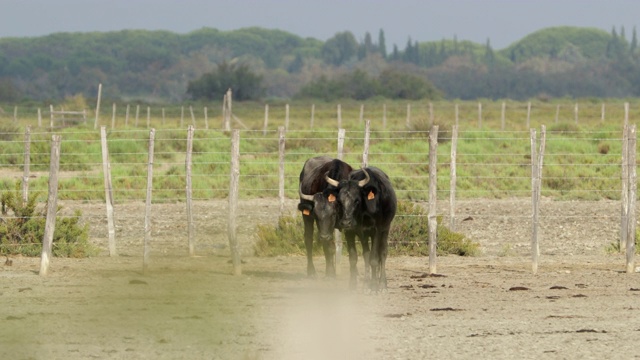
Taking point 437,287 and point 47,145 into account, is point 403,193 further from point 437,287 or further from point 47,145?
point 437,287

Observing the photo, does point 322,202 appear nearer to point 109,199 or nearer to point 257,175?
point 109,199

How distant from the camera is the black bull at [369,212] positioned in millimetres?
15281

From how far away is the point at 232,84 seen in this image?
394 feet

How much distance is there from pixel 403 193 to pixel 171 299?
16.5 m

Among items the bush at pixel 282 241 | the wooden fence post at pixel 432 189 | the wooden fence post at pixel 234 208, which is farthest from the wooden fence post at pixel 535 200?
the bush at pixel 282 241

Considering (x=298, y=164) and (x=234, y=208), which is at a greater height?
(x=234, y=208)

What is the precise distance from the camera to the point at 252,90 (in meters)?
123

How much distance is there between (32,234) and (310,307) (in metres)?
7.05

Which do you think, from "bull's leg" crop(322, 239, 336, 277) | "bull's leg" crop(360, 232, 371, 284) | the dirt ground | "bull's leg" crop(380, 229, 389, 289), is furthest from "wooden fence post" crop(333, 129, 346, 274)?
"bull's leg" crop(380, 229, 389, 289)

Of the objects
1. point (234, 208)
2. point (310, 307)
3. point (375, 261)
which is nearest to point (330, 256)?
point (375, 261)

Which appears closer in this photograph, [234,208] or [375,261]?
[375,261]

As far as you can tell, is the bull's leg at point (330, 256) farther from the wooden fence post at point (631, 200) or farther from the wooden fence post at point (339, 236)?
the wooden fence post at point (631, 200)

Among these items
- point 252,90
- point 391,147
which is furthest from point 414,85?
point 391,147

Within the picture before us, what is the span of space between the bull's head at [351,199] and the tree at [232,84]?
10395 cm
